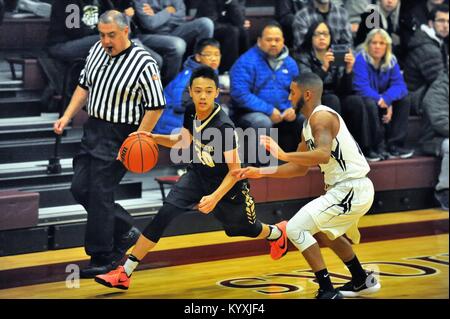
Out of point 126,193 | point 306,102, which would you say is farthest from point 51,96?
point 306,102

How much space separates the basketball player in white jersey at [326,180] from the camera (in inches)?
273

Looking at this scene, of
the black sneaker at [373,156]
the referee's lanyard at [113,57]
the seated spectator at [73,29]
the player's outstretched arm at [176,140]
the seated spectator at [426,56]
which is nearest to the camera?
the player's outstretched arm at [176,140]

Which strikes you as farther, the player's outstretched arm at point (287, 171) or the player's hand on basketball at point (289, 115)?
the player's hand on basketball at point (289, 115)

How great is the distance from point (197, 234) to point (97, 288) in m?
1.12

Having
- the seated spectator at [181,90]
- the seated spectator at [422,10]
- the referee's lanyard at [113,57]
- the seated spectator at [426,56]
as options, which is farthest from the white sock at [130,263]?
the seated spectator at [422,10]

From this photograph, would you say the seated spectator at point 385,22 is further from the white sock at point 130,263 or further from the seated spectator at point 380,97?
the white sock at point 130,263

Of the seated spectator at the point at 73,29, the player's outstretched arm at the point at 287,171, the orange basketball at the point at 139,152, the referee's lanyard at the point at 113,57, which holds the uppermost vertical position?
the seated spectator at the point at 73,29

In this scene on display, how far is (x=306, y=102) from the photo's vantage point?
7.05 meters

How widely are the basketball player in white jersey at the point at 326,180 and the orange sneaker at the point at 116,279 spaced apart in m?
0.92

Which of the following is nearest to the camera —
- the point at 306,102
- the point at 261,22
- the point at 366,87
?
the point at 306,102

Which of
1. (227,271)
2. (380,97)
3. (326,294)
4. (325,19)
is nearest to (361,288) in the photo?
(326,294)

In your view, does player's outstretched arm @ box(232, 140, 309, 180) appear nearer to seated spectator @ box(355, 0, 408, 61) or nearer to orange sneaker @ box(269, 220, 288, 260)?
orange sneaker @ box(269, 220, 288, 260)

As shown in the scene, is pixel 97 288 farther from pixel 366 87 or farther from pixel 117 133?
pixel 366 87

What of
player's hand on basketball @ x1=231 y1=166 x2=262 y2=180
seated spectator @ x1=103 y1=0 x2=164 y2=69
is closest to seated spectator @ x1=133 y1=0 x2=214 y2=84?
seated spectator @ x1=103 y1=0 x2=164 y2=69
